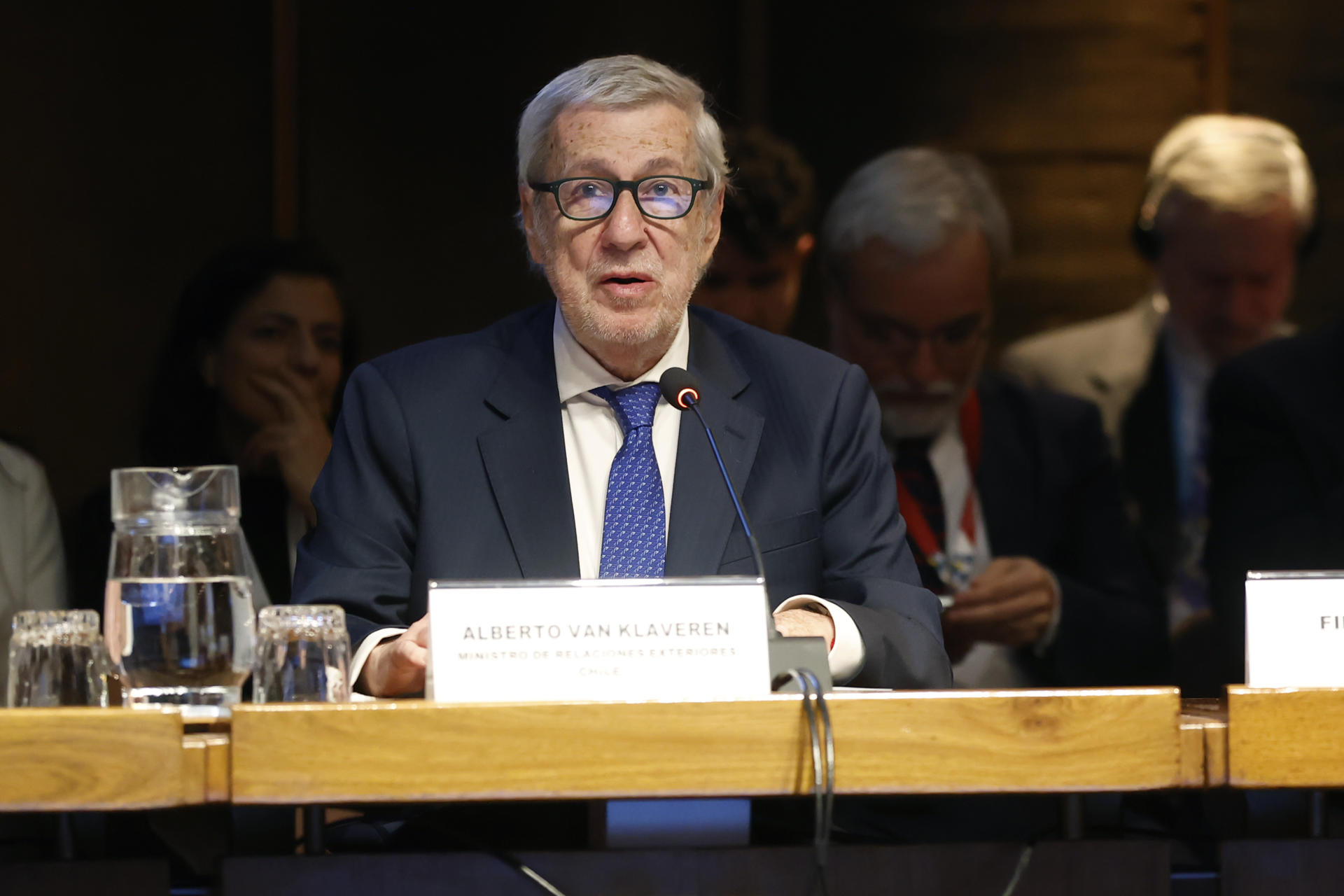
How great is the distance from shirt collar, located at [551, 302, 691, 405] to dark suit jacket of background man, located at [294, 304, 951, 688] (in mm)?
15

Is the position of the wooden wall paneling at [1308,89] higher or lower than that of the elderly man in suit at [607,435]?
higher

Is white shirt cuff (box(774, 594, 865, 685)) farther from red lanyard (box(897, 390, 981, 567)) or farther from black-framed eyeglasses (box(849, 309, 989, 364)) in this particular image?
black-framed eyeglasses (box(849, 309, 989, 364))

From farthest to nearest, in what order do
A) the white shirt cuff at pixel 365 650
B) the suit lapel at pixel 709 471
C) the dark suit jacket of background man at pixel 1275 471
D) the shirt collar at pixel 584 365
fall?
the dark suit jacket of background man at pixel 1275 471 → the shirt collar at pixel 584 365 → the suit lapel at pixel 709 471 → the white shirt cuff at pixel 365 650

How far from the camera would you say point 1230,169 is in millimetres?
3201

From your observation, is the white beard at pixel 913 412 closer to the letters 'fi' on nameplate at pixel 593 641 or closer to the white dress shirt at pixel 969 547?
the white dress shirt at pixel 969 547

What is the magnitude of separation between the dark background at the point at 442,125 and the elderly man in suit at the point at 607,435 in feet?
4.22

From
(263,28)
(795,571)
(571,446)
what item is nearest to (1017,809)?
(795,571)

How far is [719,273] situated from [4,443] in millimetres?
1343

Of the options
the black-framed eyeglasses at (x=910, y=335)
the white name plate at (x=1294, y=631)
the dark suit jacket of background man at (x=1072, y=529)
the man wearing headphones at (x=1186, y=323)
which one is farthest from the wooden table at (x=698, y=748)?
the man wearing headphones at (x=1186, y=323)

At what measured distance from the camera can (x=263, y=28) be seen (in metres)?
3.15

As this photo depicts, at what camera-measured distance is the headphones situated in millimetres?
3213

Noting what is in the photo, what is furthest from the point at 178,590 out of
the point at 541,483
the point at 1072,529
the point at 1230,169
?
the point at 1230,169

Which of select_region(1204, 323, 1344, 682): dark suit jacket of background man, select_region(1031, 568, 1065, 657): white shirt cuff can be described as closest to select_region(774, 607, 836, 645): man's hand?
select_region(1204, 323, 1344, 682): dark suit jacket of background man

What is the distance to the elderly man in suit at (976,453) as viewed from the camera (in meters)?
2.88
